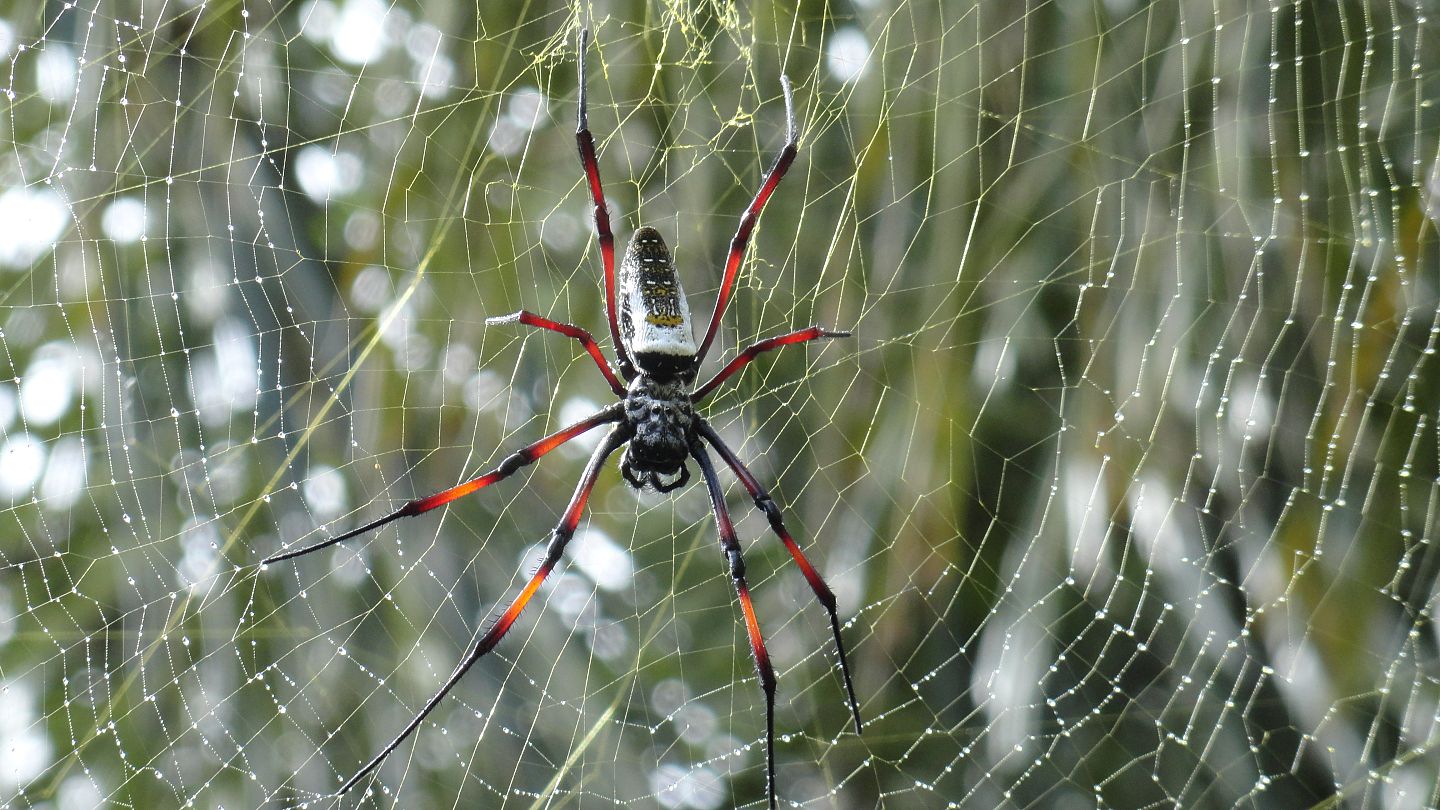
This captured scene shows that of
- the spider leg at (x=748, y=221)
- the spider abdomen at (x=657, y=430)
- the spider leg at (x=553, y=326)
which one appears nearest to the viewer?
the spider leg at (x=553, y=326)

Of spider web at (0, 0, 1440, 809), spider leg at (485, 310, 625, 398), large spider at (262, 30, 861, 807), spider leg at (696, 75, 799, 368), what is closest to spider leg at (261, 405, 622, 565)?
large spider at (262, 30, 861, 807)

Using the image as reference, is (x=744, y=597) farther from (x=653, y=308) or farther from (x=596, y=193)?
(x=596, y=193)

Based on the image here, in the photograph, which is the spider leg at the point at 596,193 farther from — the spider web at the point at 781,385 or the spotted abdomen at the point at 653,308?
the spider web at the point at 781,385

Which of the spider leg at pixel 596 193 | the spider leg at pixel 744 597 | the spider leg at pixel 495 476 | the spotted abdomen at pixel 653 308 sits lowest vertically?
the spider leg at pixel 744 597

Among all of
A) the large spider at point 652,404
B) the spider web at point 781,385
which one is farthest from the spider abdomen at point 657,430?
the spider web at point 781,385

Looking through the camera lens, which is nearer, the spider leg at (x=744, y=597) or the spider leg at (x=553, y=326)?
the spider leg at (x=553, y=326)

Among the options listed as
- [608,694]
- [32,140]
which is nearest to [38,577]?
[32,140]

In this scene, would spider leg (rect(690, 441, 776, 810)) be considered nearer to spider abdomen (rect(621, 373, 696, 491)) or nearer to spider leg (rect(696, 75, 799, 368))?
spider abdomen (rect(621, 373, 696, 491))

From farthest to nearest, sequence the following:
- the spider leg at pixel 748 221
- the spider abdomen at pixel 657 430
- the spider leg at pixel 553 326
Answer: the spider abdomen at pixel 657 430
the spider leg at pixel 748 221
the spider leg at pixel 553 326

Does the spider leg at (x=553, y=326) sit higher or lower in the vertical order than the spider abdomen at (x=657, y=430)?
higher
